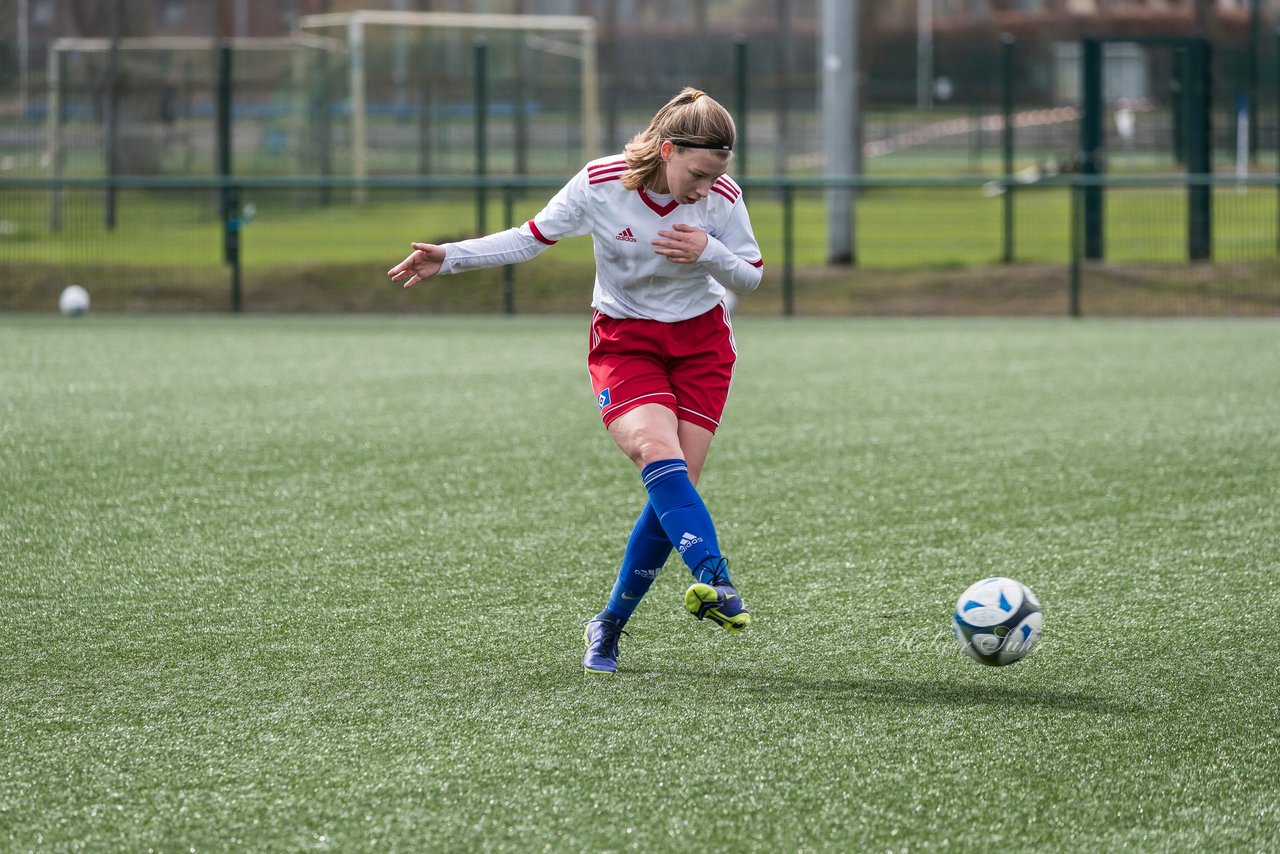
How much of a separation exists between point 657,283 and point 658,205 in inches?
8.6

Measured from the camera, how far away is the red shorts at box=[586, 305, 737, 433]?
4.39 m

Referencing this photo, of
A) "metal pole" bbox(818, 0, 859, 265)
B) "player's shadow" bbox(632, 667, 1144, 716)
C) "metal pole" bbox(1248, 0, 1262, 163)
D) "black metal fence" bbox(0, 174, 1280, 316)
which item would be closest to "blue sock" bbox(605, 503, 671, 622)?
"player's shadow" bbox(632, 667, 1144, 716)

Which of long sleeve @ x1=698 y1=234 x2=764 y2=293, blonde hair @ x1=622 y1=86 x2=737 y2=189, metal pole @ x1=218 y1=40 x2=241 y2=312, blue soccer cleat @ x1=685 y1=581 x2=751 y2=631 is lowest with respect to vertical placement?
blue soccer cleat @ x1=685 y1=581 x2=751 y2=631

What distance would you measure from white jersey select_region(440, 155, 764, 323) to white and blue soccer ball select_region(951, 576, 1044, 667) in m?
1.05

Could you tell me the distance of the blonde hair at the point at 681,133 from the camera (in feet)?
13.6

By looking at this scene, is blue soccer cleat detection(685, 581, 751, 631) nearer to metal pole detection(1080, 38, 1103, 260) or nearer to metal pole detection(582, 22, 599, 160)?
metal pole detection(1080, 38, 1103, 260)

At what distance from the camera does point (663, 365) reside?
4496 mm

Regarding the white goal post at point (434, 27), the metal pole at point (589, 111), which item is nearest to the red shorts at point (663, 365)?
the white goal post at point (434, 27)

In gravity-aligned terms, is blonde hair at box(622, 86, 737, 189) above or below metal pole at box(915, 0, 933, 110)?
below

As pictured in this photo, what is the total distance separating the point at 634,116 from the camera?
27.2m

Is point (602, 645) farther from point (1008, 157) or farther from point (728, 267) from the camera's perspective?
point (1008, 157)

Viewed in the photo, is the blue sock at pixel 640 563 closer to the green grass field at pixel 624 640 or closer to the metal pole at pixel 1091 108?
the green grass field at pixel 624 640

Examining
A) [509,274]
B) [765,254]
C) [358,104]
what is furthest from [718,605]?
[358,104]

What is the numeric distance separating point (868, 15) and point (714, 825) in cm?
3699
